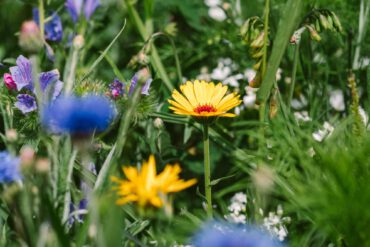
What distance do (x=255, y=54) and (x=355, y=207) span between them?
476 millimetres

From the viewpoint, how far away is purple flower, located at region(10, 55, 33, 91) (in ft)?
4.09

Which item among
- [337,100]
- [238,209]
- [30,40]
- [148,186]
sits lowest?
[238,209]

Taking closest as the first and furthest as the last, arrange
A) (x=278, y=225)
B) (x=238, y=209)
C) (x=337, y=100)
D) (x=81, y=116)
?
(x=81, y=116)
(x=278, y=225)
(x=238, y=209)
(x=337, y=100)

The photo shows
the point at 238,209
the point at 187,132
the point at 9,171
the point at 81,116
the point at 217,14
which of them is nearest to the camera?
the point at 81,116

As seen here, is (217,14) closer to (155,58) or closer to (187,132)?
(155,58)

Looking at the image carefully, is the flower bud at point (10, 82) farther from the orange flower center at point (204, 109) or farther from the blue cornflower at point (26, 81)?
the orange flower center at point (204, 109)

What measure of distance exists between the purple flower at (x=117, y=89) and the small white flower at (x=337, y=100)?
2.06ft

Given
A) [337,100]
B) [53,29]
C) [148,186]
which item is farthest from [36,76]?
[337,100]

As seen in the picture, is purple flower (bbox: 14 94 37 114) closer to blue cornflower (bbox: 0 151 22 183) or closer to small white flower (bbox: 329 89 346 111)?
blue cornflower (bbox: 0 151 22 183)

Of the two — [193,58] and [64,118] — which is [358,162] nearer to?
[64,118]

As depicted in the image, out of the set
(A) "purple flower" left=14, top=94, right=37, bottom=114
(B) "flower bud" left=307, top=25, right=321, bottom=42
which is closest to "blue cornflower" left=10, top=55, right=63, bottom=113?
(A) "purple flower" left=14, top=94, right=37, bottom=114

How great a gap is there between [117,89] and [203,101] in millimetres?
176

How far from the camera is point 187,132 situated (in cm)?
158

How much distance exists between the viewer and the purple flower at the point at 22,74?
125cm
